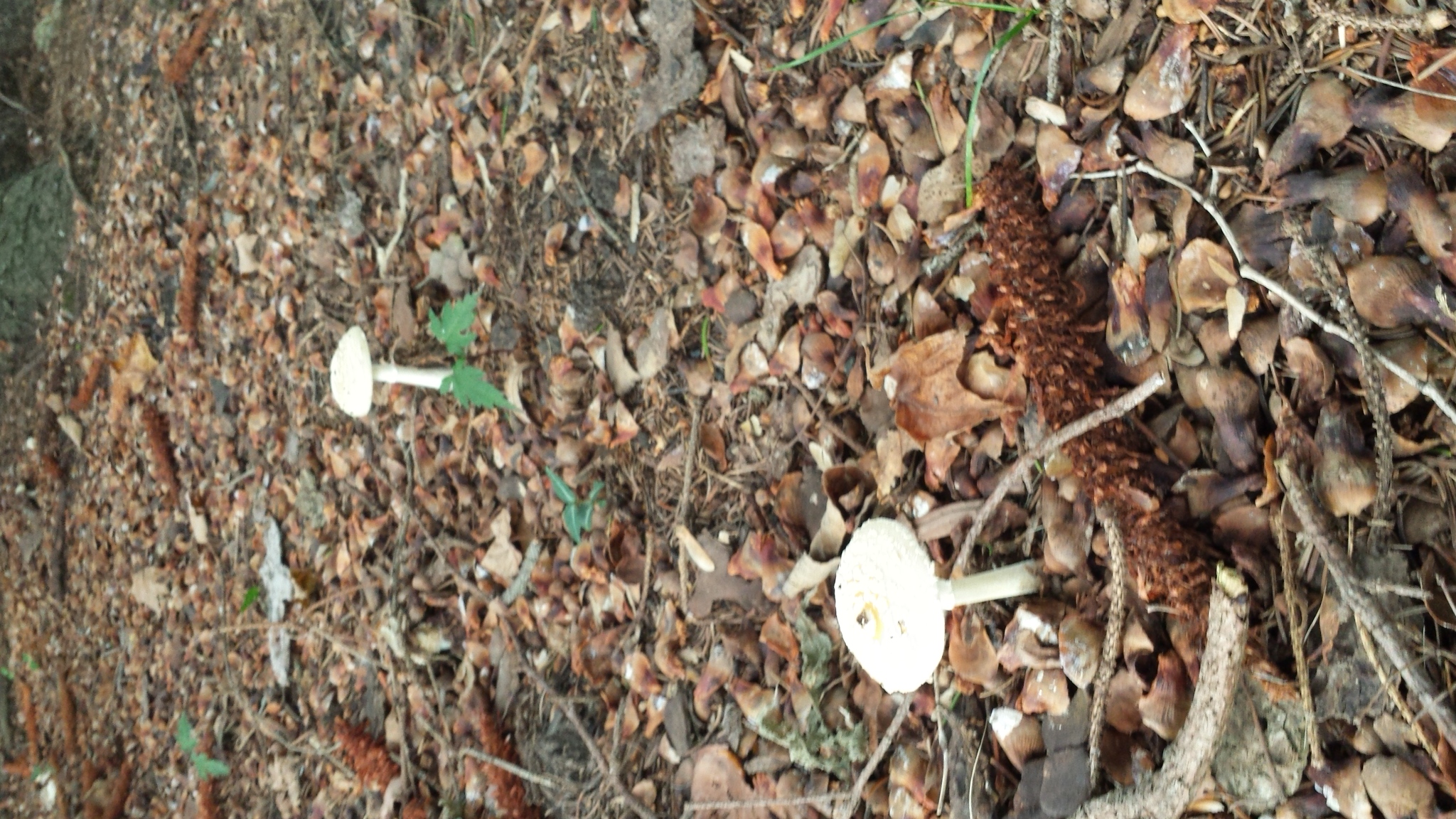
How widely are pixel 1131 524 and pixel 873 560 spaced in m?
0.27

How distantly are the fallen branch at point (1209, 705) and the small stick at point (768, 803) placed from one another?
410 mm

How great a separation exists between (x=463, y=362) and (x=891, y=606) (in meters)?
1.00

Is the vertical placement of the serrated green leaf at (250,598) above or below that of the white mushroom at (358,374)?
below

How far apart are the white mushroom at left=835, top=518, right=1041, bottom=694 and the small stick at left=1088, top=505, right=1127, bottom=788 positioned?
0.10 m

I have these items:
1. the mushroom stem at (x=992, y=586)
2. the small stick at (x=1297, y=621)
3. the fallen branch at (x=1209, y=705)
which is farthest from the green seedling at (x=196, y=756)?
the small stick at (x=1297, y=621)

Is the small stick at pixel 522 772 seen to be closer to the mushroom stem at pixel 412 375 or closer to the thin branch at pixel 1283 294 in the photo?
the mushroom stem at pixel 412 375

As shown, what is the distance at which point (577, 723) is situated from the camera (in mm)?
1500

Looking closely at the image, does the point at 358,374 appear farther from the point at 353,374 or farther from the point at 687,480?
the point at 687,480

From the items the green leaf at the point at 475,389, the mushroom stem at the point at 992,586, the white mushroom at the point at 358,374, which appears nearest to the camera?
the mushroom stem at the point at 992,586

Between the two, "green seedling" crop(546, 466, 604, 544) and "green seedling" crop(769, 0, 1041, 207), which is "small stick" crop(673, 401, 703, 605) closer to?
"green seedling" crop(546, 466, 604, 544)

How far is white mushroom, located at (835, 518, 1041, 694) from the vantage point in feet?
3.26

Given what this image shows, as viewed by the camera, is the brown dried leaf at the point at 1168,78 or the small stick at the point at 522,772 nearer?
the brown dried leaf at the point at 1168,78

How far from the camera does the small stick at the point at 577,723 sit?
4.62ft

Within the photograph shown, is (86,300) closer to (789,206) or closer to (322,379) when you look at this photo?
(322,379)
